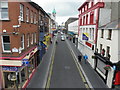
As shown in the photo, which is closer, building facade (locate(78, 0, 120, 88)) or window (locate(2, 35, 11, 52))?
window (locate(2, 35, 11, 52))

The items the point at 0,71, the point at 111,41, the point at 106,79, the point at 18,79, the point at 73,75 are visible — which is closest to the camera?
the point at 0,71

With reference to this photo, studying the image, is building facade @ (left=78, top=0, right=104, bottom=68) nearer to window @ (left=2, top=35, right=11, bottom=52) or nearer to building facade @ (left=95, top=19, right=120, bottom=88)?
building facade @ (left=95, top=19, right=120, bottom=88)

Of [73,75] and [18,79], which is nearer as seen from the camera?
[18,79]

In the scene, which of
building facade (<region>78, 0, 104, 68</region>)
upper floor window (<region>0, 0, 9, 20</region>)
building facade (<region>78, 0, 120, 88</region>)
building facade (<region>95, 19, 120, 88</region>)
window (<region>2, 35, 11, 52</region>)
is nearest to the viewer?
upper floor window (<region>0, 0, 9, 20</region>)

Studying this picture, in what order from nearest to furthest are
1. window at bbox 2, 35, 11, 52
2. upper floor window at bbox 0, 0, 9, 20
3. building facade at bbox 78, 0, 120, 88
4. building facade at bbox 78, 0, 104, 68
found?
upper floor window at bbox 0, 0, 9, 20
window at bbox 2, 35, 11, 52
building facade at bbox 78, 0, 120, 88
building facade at bbox 78, 0, 104, 68

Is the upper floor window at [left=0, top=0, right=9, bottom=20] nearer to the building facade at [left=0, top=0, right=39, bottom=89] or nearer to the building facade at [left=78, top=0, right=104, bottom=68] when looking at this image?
the building facade at [left=0, top=0, right=39, bottom=89]

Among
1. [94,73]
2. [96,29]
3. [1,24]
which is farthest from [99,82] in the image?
[1,24]

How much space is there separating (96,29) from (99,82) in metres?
7.73

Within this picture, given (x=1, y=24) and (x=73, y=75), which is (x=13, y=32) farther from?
(x=73, y=75)

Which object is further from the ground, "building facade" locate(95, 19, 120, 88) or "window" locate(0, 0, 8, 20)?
"window" locate(0, 0, 8, 20)

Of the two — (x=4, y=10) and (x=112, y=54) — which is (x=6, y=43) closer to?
(x=4, y=10)

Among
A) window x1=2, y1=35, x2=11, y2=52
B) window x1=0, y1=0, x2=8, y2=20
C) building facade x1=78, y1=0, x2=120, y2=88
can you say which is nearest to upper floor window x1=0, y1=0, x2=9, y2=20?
window x1=0, y1=0, x2=8, y2=20

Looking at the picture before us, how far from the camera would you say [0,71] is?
9773 mm

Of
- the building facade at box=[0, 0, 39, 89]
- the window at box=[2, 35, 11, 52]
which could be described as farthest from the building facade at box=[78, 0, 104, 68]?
the window at box=[2, 35, 11, 52]
